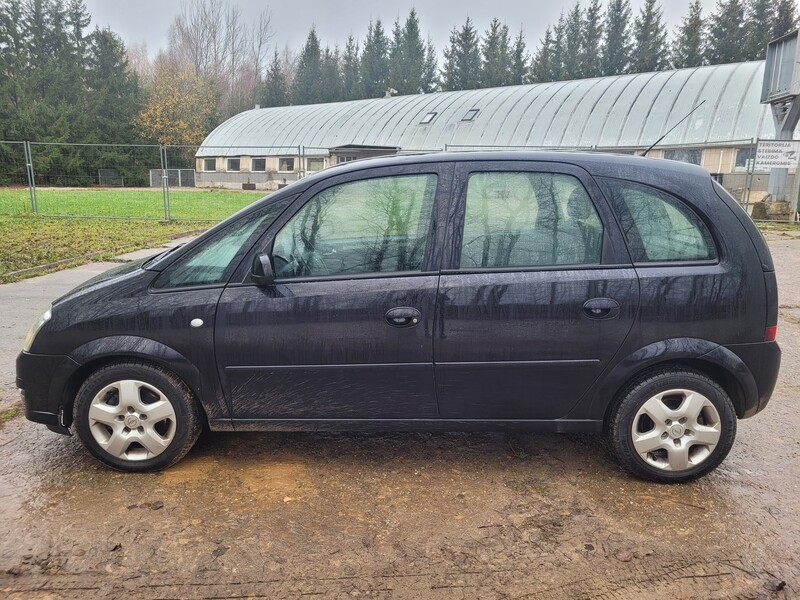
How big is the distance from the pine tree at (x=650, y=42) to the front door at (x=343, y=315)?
2280 inches

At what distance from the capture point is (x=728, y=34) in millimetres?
50125

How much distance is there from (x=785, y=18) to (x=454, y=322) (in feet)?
197

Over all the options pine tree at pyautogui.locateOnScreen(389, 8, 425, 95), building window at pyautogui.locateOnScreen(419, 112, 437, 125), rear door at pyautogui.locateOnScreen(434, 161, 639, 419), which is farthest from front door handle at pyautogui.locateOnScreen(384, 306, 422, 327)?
pine tree at pyautogui.locateOnScreen(389, 8, 425, 95)

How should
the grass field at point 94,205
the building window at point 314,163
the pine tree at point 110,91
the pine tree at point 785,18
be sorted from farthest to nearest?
the pine tree at point 785,18, the pine tree at point 110,91, the building window at point 314,163, the grass field at point 94,205

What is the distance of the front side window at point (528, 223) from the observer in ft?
9.97

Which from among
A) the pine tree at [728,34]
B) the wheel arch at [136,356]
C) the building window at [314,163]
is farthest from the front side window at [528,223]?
the pine tree at [728,34]

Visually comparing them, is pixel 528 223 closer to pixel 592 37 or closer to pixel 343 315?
pixel 343 315

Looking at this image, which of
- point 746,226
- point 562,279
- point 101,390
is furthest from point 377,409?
point 746,226

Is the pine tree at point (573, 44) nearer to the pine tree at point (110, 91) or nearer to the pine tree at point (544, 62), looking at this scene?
the pine tree at point (544, 62)

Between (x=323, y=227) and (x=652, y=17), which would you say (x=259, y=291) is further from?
(x=652, y=17)

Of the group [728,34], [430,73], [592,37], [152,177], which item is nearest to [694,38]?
[728,34]

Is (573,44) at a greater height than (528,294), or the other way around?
(573,44)

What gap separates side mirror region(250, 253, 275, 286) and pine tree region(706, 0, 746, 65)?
57.9 metres

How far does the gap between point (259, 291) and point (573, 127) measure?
100ft
